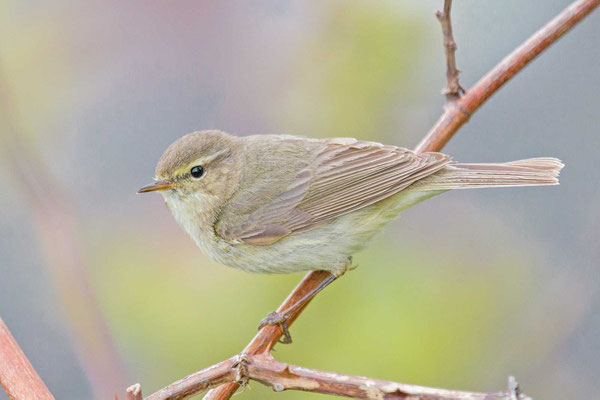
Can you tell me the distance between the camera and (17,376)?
2.02m

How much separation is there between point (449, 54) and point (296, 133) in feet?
3.64

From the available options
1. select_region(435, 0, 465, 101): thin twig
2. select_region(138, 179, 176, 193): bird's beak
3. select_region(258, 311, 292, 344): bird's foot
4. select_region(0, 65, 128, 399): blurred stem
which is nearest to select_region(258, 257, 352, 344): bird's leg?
select_region(258, 311, 292, 344): bird's foot

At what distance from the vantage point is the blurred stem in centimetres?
263

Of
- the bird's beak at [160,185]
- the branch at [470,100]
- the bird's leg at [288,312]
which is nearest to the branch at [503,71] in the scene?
the branch at [470,100]

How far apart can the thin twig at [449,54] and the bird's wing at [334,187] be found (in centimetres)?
33

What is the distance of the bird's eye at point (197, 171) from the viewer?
3.50m

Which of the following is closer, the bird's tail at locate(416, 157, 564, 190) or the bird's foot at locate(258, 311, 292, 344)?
the bird's foot at locate(258, 311, 292, 344)

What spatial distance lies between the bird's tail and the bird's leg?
677 millimetres

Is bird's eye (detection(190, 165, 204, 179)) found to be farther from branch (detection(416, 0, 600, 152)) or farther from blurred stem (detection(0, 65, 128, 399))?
branch (detection(416, 0, 600, 152))

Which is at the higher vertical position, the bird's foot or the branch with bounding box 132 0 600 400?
the branch with bounding box 132 0 600 400

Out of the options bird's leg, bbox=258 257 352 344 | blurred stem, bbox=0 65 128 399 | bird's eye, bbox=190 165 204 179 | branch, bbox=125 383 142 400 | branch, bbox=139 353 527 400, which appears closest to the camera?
branch, bbox=139 353 527 400

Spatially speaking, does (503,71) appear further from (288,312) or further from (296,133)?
(288,312)

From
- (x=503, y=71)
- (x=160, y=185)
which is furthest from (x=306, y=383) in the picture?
(x=503, y=71)

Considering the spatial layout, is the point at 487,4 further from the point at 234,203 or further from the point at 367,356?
the point at 367,356
